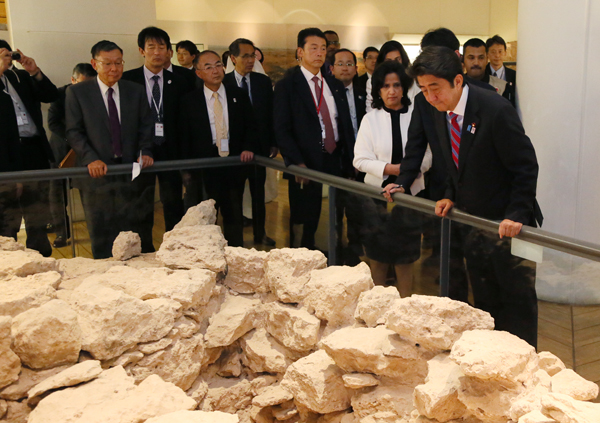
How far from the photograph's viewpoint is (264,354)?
16.1 feet

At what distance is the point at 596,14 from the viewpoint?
183 inches

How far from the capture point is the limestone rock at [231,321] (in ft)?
15.9

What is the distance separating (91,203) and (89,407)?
218 cm

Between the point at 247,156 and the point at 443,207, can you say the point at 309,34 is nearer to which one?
the point at 247,156

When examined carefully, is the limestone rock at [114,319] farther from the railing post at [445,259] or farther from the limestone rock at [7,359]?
the railing post at [445,259]

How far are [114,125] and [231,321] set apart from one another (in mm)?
2029

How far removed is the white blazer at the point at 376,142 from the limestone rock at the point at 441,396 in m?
1.64

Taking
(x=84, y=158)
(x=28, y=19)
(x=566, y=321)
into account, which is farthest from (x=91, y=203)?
(x=566, y=321)

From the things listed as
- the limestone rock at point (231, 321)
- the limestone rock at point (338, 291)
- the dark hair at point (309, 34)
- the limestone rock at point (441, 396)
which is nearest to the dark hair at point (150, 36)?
the dark hair at point (309, 34)

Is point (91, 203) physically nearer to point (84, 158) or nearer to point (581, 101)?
point (84, 158)

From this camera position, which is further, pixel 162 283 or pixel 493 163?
pixel 162 283

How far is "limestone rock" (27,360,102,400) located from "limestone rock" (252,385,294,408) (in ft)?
4.74

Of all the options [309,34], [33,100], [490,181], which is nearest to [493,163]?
[490,181]

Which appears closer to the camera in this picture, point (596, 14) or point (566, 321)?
point (566, 321)
